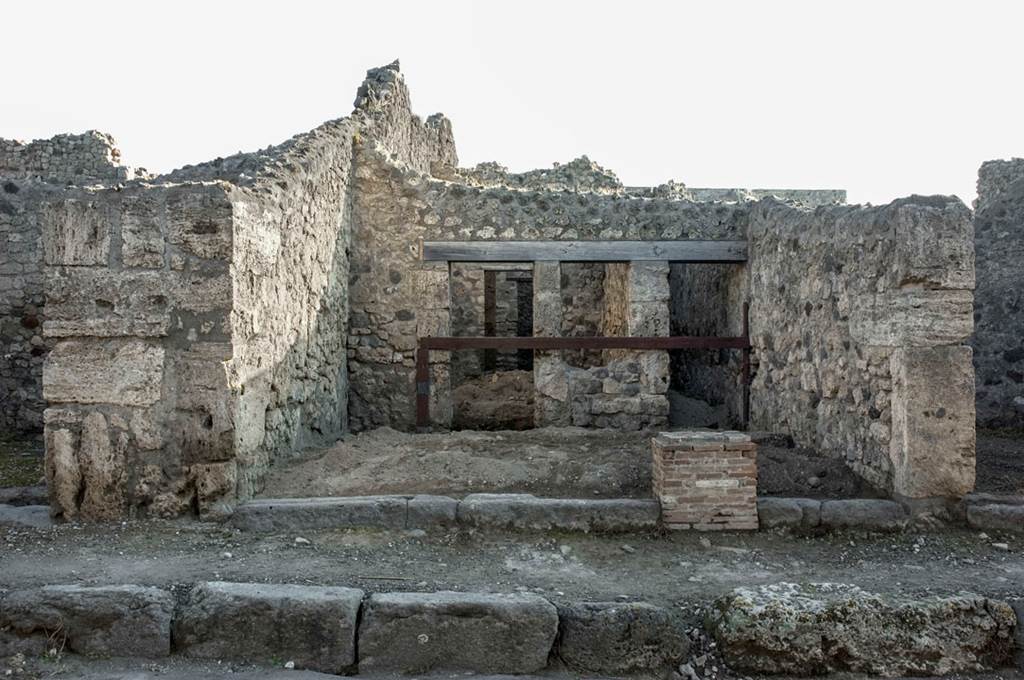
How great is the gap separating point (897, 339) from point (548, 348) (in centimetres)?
409

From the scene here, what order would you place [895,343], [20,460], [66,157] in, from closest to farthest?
1. [895,343]
2. [20,460]
3. [66,157]

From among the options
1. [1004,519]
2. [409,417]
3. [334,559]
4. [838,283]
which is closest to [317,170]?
[409,417]

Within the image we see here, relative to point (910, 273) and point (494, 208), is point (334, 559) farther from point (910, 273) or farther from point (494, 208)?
point (494, 208)

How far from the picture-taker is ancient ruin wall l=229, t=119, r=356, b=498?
6125mm

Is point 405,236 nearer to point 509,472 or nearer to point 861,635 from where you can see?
point 509,472

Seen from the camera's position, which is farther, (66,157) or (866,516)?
(66,157)

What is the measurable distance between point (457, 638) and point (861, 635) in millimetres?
2175

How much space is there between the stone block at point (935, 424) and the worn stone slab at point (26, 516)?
610cm

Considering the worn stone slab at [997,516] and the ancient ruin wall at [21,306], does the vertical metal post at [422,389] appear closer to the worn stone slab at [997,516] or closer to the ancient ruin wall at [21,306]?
the ancient ruin wall at [21,306]

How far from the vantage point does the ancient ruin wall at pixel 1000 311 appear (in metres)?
10.2

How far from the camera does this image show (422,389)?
30.7 feet

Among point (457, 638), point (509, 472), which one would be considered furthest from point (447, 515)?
point (457, 638)

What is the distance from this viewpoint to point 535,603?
4461 millimetres

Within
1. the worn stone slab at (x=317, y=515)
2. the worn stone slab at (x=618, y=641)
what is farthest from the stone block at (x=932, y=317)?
the worn stone slab at (x=317, y=515)
